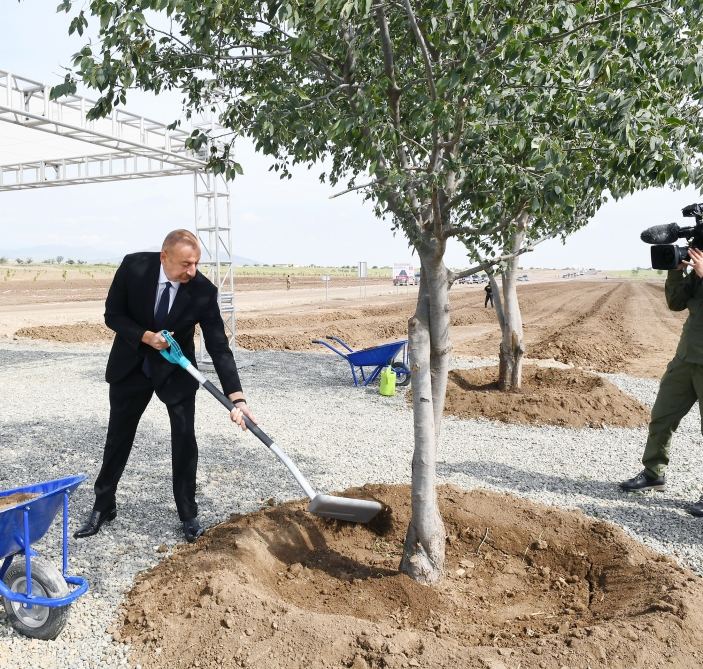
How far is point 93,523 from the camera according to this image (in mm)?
3896

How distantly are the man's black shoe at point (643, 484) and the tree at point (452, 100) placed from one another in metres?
2.25

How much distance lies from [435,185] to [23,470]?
4.39 metres

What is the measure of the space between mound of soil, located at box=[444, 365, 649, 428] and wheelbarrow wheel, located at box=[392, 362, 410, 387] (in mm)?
761

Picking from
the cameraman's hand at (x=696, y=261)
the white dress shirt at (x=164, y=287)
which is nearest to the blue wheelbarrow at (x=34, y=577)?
the white dress shirt at (x=164, y=287)

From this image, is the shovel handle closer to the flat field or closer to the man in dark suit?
the man in dark suit

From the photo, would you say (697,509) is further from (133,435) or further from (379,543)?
(133,435)

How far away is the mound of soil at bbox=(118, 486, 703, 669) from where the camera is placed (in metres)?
2.55

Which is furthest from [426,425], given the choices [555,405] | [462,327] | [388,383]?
[462,327]

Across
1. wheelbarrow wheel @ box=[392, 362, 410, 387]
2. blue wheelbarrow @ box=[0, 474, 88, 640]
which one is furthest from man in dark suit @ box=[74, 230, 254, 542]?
wheelbarrow wheel @ box=[392, 362, 410, 387]

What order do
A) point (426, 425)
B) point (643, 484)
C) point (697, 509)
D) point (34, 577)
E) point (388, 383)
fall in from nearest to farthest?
point (34, 577), point (426, 425), point (697, 509), point (643, 484), point (388, 383)

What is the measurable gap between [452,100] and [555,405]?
5.34 meters

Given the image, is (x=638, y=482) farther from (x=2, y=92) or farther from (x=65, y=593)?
(x=2, y=92)

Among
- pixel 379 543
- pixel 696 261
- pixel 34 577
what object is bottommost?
pixel 379 543

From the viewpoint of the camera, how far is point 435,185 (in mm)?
2859
